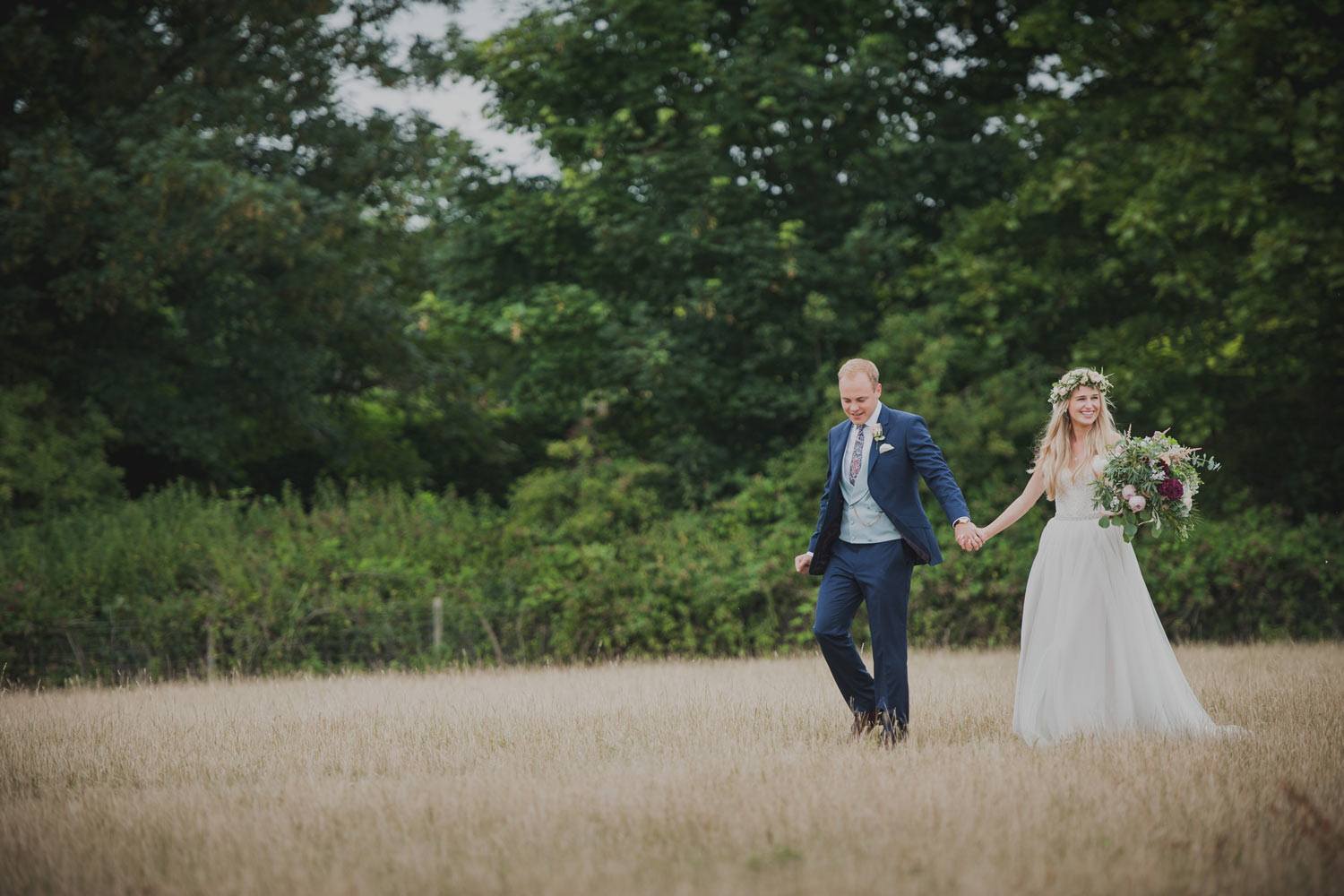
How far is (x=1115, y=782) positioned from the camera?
552cm

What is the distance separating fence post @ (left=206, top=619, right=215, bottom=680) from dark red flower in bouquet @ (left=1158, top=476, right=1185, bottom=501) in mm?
9695

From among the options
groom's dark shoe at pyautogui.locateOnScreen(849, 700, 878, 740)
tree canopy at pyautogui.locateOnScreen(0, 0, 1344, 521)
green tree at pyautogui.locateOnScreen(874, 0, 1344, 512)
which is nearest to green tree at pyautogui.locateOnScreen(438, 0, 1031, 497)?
tree canopy at pyautogui.locateOnScreen(0, 0, 1344, 521)

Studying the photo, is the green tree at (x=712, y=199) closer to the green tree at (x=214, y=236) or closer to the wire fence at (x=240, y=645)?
the green tree at (x=214, y=236)

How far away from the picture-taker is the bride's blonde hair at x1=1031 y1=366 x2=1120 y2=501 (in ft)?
24.7

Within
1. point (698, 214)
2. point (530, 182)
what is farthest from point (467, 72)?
point (698, 214)

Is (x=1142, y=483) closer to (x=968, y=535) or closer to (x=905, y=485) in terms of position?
(x=968, y=535)

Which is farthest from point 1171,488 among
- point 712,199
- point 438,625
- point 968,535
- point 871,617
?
point 712,199

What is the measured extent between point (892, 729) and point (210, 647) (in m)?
8.82

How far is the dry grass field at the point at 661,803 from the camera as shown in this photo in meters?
4.23

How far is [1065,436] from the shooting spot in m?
7.64

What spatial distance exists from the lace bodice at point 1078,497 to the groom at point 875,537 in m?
1.05

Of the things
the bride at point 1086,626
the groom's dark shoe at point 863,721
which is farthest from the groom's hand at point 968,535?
the groom's dark shoe at point 863,721

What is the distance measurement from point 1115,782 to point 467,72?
16.4m

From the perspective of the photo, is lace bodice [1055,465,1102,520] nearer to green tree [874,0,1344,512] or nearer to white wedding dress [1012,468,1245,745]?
white wedding dress [1012,468,1245,745]
